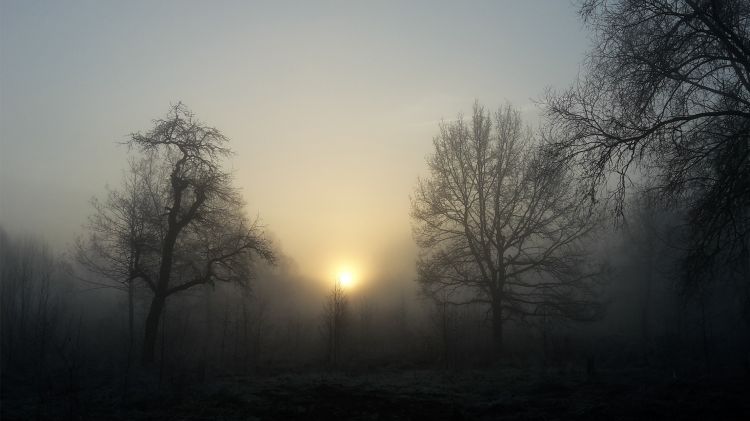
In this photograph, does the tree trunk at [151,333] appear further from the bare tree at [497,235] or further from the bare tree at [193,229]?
the bare tree at [497,235]

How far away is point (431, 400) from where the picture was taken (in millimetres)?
13195

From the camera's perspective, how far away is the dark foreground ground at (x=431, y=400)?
34.3ft

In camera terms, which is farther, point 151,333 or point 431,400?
point 151,333

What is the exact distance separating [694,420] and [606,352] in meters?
17.3

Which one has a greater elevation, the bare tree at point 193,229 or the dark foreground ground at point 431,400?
the bare tree at point 193,229

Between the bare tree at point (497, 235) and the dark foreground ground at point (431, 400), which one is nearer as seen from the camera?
the dark foreground ground at point (431, 400)

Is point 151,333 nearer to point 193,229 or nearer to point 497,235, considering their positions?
point 193,229

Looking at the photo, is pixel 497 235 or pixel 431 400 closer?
pixel 431 400

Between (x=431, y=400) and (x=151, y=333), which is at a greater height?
(x=151, y=333)

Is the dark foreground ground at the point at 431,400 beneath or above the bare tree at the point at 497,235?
beneath

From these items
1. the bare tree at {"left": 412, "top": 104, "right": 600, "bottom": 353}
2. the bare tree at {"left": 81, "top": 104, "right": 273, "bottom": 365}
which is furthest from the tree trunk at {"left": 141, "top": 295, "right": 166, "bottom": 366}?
the bare tree at {"left": 412, "top": 104, "right": 600, "bottom": 353}

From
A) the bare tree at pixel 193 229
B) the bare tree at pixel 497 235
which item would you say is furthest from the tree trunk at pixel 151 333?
the bare tree at pixel 497 235

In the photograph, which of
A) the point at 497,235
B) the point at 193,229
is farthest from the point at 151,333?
the point at 497,235

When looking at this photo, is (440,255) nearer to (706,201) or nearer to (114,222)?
(706,201)
